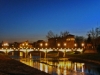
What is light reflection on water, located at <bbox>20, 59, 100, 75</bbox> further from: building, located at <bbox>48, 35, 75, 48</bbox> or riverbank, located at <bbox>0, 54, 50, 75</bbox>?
building, located at <bbox>48, 35, 75, 48</bbox>

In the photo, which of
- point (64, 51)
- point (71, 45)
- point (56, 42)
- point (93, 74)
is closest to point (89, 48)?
point (64, 51)

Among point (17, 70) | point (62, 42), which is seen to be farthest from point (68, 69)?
point (62, 42)

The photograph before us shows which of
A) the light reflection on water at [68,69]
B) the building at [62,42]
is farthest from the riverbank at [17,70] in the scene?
the building at [62,42]

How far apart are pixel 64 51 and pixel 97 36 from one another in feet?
74.8

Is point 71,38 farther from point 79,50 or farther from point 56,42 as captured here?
point 79,50

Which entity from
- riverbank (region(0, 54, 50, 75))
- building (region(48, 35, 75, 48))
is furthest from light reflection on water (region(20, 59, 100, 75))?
building (region(48, 35, 75, 48))

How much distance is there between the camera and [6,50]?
140875 mm

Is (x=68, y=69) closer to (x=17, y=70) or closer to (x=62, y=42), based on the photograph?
(x=17, y=70)

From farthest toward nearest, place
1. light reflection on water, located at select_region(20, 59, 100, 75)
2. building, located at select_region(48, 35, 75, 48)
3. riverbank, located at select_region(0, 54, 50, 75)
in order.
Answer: building, located at select_region(48, 35, 75, 48)
light reflection on water, located at select_region(20, 59, 100, 75)
riverbank, located at select_region(0, 54, 50, 75)

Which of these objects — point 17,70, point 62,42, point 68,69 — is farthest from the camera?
point 62,42

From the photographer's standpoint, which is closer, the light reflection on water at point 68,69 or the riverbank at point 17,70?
the riverbank at point 17,70

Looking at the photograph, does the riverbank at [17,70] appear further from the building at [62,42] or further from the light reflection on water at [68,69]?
the building at [62,42]

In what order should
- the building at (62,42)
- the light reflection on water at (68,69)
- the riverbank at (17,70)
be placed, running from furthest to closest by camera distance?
1. the building at (62,42)
2. the light reflection on water at (68,69)
3. the riverbank at (17,70)

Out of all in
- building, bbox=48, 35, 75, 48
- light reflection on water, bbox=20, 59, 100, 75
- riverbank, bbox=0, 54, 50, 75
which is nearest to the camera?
riverbank, bbox=0, 54, 50, 75
